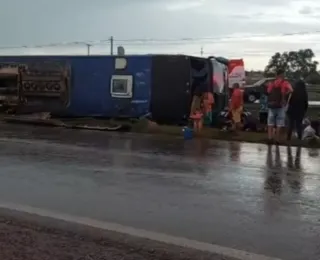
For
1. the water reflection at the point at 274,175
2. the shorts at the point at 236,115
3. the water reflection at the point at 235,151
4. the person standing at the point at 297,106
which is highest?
the person standing at the point at 297,106

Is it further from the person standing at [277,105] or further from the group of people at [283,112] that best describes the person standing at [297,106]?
the person standing at [277,105]

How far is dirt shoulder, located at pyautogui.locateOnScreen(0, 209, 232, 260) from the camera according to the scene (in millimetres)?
5578

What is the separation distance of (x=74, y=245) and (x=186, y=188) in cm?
319

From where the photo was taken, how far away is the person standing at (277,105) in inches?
595

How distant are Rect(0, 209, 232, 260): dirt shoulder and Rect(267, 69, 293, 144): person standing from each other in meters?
9.17

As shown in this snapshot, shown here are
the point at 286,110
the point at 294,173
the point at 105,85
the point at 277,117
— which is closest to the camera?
the point at 294,173

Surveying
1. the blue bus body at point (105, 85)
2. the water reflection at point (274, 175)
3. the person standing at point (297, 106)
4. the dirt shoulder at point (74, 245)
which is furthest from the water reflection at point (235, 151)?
the blue bus body at point (105, 85)

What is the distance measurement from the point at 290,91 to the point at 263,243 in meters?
9.67

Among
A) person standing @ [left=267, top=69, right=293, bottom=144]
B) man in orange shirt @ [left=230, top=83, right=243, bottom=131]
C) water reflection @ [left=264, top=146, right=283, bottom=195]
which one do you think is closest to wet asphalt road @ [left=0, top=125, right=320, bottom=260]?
water reflection @ [left=264, top=146, right=283, bottom=195]

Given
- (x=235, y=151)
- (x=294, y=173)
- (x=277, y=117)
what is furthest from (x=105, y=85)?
(x=294, y=173)

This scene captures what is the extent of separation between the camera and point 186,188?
8891mm

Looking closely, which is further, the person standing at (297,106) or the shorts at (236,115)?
the shorts at (236,115)

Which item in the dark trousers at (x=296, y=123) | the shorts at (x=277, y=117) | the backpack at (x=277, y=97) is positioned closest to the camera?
the backpack at (x=277, y=97)

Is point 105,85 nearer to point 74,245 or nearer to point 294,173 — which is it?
point 294,173
